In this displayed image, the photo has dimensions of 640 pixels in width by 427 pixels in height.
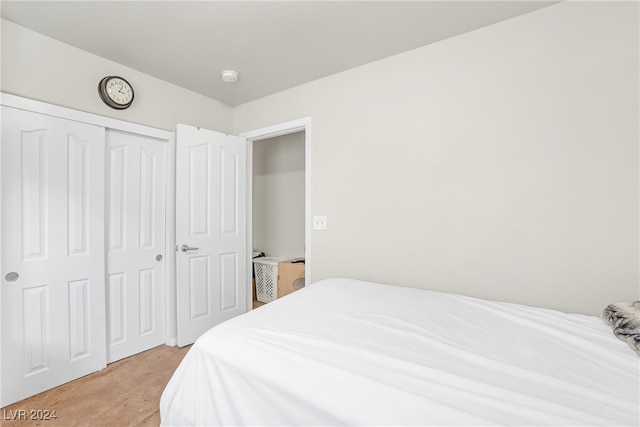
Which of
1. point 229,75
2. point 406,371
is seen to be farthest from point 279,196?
point 406,371

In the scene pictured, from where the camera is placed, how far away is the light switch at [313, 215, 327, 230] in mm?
2416

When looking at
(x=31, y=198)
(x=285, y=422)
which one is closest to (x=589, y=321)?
(x=285, y=422)

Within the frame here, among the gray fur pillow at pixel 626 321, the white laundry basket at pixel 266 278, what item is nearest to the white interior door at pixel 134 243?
the white laundry basket at pixel 266 278

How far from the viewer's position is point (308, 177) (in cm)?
250

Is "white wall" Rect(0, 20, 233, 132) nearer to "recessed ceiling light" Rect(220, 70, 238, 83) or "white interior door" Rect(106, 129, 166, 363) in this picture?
"white interior door" Rect(106, 129, 166, 363)

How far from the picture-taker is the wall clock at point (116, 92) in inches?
82.7

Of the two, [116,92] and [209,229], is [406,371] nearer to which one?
[209,229]

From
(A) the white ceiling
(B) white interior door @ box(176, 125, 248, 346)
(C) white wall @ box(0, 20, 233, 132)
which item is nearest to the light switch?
(B) white interior door @ box(176, 125, 248, 346)

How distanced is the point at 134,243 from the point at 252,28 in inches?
76.9

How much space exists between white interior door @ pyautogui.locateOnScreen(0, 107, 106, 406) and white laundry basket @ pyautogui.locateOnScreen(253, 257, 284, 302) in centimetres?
182

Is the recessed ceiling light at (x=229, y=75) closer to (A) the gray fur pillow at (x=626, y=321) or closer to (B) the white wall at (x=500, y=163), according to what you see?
(B) the white wall at (x=500, y=163)

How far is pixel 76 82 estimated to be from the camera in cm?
200

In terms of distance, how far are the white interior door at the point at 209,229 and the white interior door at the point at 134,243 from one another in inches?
8.2

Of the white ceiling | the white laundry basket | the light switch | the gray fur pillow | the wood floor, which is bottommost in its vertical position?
the wood floor
